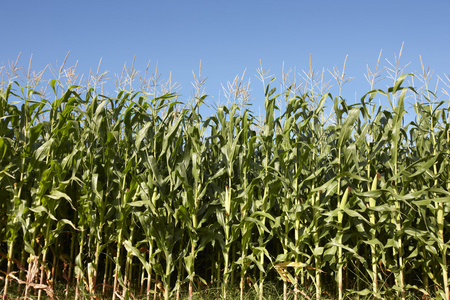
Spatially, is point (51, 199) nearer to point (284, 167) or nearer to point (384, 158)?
point (284, 167)

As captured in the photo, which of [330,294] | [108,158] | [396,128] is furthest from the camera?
[330,294]

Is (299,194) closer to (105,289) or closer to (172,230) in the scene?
(172,230)

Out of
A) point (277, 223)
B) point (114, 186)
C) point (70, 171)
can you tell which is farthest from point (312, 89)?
point (70, 171)

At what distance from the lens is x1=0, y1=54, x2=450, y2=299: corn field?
2.89 m

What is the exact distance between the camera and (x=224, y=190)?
325cm

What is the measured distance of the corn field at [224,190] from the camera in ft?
9.49

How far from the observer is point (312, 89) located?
11.0ft

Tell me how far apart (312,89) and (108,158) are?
6.62 ft

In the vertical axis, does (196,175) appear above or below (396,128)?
below

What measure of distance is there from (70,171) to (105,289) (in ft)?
3.88

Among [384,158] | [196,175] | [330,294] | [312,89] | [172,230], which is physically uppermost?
[312,89]

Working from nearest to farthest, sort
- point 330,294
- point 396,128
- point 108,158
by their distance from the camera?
Answer: point 396,128 < point 108,158 < point 330,294

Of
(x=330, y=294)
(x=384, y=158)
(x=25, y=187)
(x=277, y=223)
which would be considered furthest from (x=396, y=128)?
(x=25, y=187)

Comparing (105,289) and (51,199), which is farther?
(105,289)
